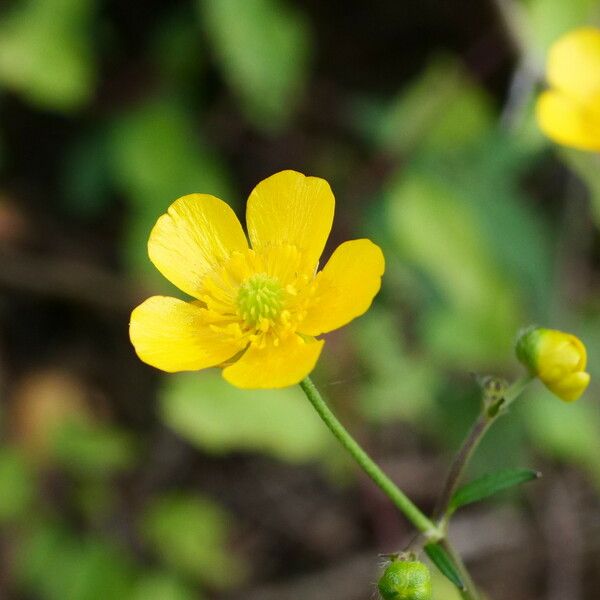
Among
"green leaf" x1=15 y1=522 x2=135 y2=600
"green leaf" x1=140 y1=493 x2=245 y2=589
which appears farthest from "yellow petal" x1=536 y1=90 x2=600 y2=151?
"green leaf" x1=15 y1=522 x2=135 y2=600

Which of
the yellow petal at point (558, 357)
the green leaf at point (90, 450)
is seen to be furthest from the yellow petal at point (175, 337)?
the green leaf at point (90, 450)

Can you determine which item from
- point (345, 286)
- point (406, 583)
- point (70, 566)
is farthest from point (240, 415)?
point (406, 583)

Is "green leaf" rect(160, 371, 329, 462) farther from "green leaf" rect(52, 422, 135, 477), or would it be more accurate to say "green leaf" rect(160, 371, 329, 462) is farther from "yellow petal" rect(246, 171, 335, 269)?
"yellow petal" rect(246, 171, 335, 269)

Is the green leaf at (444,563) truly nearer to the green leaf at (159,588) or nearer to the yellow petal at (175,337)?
the yellow petal at (175,337)

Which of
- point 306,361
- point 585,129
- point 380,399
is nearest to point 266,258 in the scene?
point 306,361

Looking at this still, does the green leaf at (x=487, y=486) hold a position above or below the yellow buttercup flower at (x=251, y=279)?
below

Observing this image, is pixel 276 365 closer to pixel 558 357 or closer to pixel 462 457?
pixel 462 457

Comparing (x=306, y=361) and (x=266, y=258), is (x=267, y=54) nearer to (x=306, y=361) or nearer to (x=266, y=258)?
(x=266, y=258)
